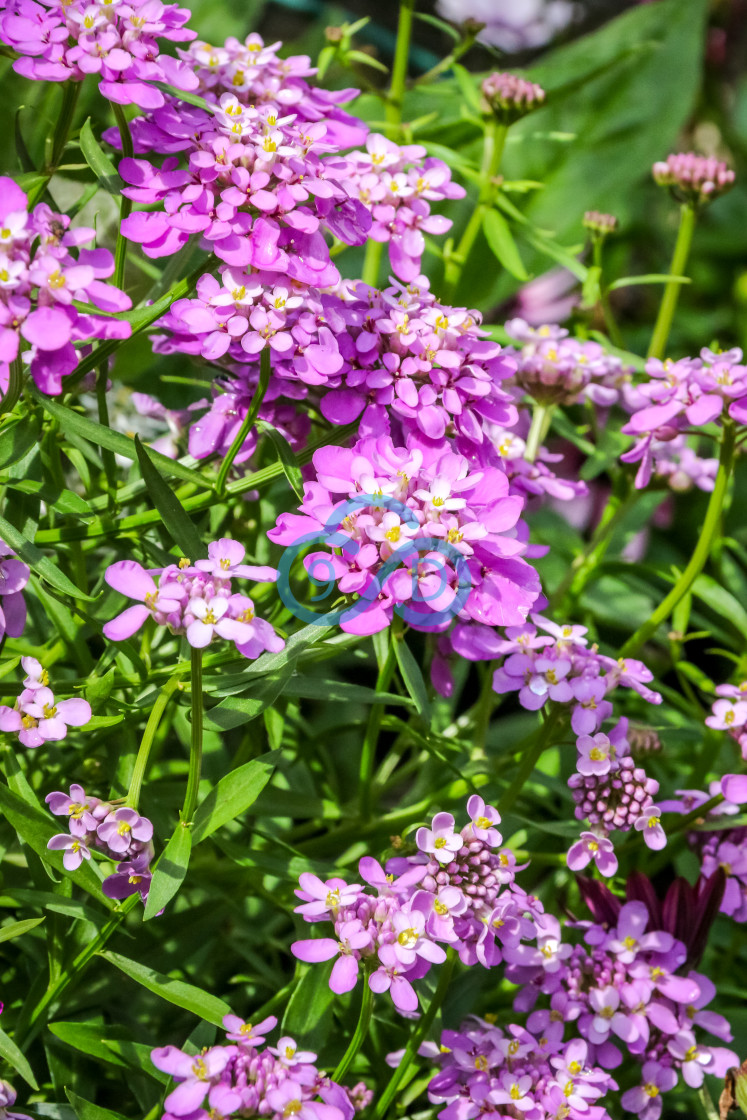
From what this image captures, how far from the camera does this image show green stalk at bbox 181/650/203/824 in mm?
539

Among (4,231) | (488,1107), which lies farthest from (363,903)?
(4,231)

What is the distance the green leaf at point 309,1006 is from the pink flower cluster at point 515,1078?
8cm

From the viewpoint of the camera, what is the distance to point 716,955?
93cm

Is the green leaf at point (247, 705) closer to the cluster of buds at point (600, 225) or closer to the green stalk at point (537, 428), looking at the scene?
the green stalk at point (537, 428)

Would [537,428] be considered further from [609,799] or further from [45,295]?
[45,295]

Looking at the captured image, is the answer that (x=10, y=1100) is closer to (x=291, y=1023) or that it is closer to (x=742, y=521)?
(x=291, y=1023)

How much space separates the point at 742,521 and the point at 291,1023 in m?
1.09

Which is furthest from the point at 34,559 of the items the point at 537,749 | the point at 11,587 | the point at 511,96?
the point at 511,96

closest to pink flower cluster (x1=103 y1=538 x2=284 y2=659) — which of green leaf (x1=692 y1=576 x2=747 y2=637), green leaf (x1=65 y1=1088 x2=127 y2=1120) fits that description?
green leaf (x1=65 y1=1088 x2=127 y2=1120)

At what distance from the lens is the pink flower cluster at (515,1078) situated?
628mm

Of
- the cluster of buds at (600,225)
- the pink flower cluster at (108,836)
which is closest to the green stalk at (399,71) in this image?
the cluster of buds at (600,225)

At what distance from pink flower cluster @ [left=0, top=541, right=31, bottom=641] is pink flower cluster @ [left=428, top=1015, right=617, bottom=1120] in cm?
36

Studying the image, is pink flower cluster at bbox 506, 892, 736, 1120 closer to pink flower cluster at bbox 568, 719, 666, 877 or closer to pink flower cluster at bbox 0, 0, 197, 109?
Answer: pink flower cluster at bbox 568, 719, 666, 877

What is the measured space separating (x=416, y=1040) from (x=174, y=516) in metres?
0.34
